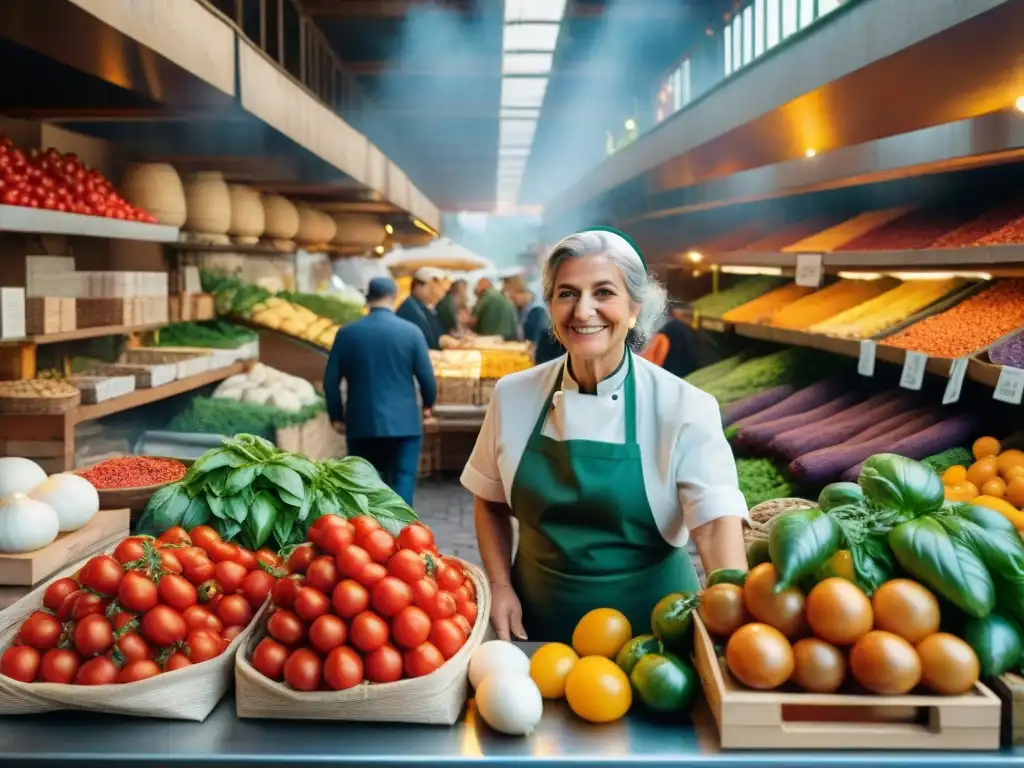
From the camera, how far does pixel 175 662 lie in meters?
1.76

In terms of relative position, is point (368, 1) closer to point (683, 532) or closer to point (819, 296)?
point (819, 296)

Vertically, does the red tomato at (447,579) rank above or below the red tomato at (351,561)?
below

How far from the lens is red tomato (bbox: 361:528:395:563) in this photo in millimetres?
1834

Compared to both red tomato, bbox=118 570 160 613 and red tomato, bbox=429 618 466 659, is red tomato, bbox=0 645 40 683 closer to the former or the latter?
red tomato, bbox=118 570 160 613

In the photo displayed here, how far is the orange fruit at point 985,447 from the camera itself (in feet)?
12.1

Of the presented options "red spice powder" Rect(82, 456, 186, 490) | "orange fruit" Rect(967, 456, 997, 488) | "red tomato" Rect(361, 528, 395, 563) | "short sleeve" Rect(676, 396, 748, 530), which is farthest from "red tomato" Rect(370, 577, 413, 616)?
"orange fruit" Rect(967, 456, 997, 488)

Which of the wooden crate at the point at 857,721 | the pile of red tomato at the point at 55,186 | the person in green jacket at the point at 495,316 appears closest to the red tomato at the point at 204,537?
the wooden crate at the point at 857,721

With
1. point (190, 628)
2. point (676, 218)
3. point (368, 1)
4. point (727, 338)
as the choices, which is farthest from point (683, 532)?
point (676, 218)

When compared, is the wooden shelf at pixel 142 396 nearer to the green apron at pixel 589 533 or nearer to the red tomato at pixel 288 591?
the green apron at pixel 589 533

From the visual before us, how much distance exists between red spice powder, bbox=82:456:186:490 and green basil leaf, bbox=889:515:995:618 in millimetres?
2168

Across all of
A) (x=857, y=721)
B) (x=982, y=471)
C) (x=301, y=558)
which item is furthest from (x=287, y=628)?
(x=982, y=471)

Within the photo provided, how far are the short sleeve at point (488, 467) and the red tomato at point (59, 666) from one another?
1.03 metres

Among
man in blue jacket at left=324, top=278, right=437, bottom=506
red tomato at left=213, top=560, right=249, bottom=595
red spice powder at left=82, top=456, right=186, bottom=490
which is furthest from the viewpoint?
man in blue jacket at left=324, top=278, right=437, bottom=506

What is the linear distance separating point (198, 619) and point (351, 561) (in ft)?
1.08
